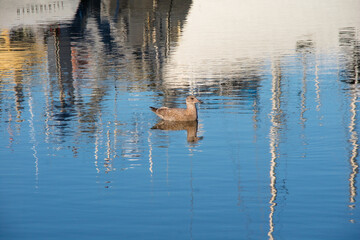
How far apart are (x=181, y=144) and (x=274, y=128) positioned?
315 centimetres

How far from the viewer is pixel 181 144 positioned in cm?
2091

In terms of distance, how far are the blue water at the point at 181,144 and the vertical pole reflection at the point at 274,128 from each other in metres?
0.05

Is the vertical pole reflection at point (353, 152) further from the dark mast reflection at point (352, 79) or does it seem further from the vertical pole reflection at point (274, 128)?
the vertical pole reflection at point (274, 128)

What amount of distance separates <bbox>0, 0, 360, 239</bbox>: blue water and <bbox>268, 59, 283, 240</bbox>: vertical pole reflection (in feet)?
0.17

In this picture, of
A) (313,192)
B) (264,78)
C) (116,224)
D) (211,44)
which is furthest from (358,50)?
(116,224)

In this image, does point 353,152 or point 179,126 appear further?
point 179,126

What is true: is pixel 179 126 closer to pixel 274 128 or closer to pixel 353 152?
pixel 274 128

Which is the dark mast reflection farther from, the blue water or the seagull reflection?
the seagull reflection

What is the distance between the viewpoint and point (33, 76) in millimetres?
35906

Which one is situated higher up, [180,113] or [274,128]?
[180,113]

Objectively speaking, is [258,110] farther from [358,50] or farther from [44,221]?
[358,50]

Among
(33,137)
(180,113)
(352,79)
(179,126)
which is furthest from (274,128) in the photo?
(352,79)

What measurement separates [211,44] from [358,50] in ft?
30.9

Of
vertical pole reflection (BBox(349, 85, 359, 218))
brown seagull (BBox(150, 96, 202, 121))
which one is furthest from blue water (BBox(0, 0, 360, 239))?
brown seagull (BBox(150, 96, 202, 121))
